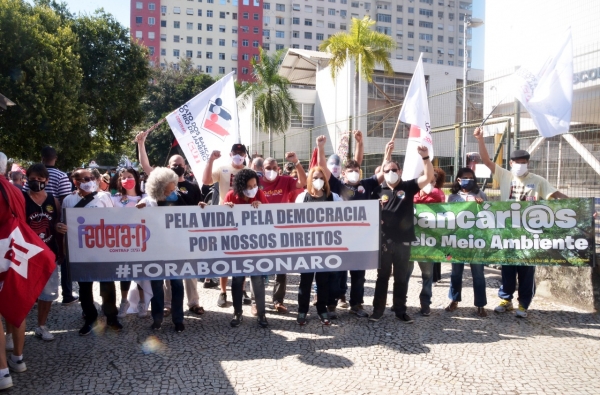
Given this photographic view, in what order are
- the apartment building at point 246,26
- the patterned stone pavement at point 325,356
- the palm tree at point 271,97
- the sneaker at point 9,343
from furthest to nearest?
the apartment building at point 246,26, the palm tree at point 271,97, the sneaker at point 9,343, the patterned stone pavement at point 325,356

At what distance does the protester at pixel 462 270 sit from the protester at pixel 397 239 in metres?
0.76

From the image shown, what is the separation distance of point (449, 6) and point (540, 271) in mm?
104016

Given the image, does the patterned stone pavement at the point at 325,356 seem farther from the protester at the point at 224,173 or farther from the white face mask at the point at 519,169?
the white face mask at the point at 519,169

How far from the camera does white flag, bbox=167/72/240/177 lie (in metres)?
7.78

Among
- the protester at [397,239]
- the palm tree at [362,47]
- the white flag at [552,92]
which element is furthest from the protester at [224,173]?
the palm tree at [362,47]

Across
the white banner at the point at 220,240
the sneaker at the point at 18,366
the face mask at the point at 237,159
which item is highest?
the face mask at the point at 237,159

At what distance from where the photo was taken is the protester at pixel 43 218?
5297 mm

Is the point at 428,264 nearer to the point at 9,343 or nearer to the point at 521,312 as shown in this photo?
the point at 521,312

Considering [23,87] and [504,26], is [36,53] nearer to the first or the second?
[23,87]

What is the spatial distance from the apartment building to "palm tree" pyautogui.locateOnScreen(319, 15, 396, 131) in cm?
5988

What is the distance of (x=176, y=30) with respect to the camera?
291ft

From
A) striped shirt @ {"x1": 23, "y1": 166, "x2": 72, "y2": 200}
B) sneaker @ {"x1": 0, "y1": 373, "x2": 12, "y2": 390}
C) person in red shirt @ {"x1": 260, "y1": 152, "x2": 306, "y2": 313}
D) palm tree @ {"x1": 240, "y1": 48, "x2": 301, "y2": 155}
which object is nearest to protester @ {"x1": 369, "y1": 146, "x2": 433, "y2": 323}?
person in red shirt @ {"x1": 260, "y1": 152, "x2": 306, "y2": 313}

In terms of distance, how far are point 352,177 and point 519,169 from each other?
81.7 inches

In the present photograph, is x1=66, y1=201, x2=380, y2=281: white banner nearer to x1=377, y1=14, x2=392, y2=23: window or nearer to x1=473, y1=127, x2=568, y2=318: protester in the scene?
x1=473, y1=127, x2=568, y2=318: protester
